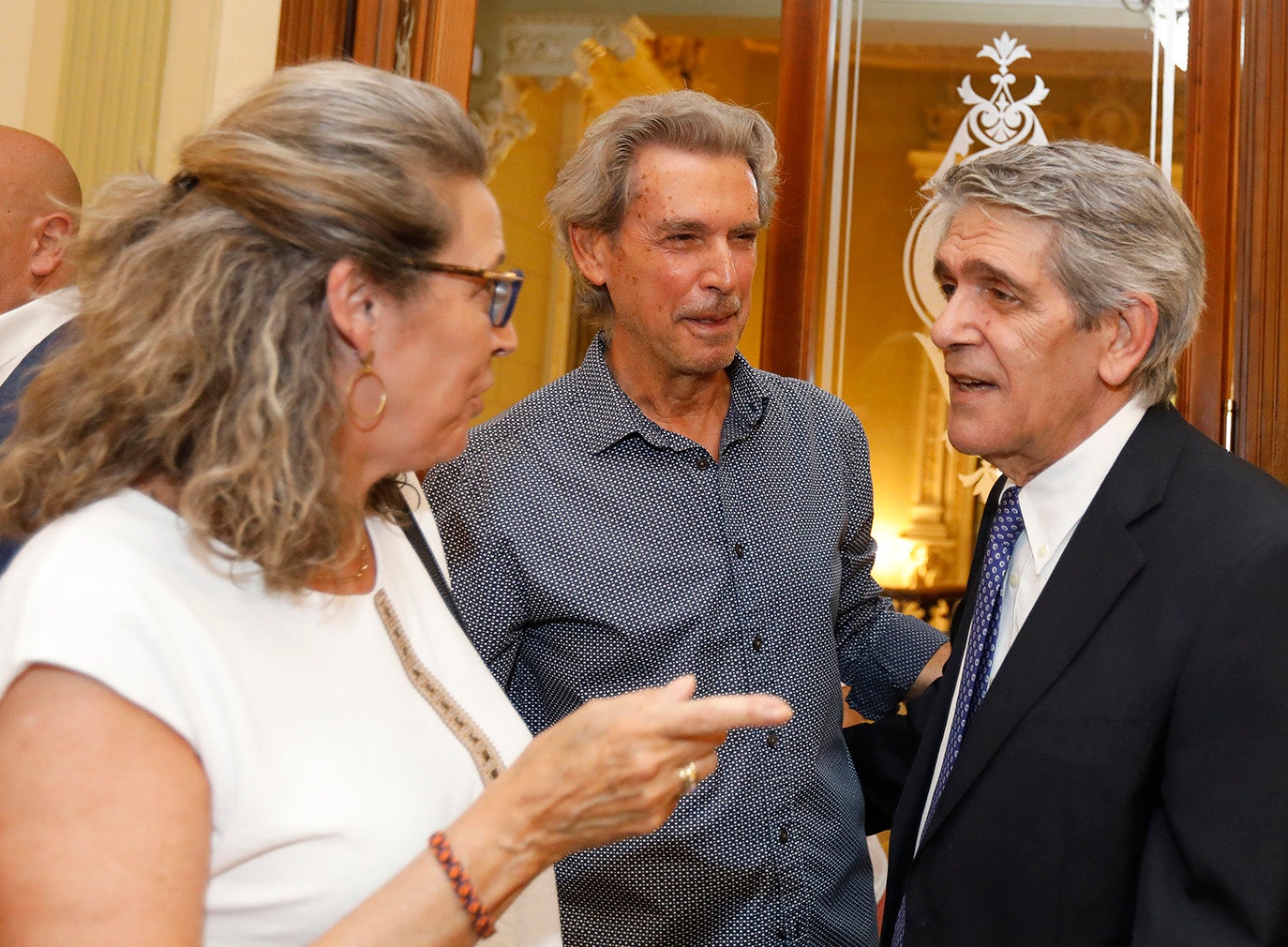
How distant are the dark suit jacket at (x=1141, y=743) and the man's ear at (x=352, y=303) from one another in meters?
0.89

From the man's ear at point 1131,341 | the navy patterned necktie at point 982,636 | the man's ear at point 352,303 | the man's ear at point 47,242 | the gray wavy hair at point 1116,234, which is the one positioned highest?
the man's ear at point 47,242

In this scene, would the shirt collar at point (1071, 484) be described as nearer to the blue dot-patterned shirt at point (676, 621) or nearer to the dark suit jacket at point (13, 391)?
the blue dot-patterned shirt at point (676, 621)

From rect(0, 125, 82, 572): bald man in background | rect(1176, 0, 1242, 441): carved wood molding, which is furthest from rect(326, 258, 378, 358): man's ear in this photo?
rect(1176, 0, 1242, 441): carved wood molding

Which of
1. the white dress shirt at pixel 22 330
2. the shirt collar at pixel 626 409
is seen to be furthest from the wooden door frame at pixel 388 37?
the shirt collar at pixel 626 409

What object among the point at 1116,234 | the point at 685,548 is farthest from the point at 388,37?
the point at 1116,234

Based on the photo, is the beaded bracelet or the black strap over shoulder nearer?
the beaded bracelet

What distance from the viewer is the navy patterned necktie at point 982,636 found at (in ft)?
5.41

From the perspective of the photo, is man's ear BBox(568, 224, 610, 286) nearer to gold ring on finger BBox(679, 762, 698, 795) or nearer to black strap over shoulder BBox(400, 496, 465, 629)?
black strap over shoulder BBox(400, 496, 465, 629)

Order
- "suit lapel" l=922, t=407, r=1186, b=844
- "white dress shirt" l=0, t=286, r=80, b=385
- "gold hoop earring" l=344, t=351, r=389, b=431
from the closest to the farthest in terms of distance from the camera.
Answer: "gold hoop earring" l=344, t=351, r=389, b=431 → "suit lapel" l=922, t=407, r=1186, b=844 → "white dress shirt" l=0, t=286, r=80, b=385

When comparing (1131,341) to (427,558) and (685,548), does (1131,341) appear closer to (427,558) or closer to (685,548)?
(685,548)

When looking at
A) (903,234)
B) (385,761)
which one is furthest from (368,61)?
(385,761)

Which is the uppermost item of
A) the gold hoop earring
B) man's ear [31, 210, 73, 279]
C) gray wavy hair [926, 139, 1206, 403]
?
man's ear [31, 210, 73, 279]

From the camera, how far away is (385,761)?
1.16 m

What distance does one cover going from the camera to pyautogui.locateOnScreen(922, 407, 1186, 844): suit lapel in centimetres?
147
